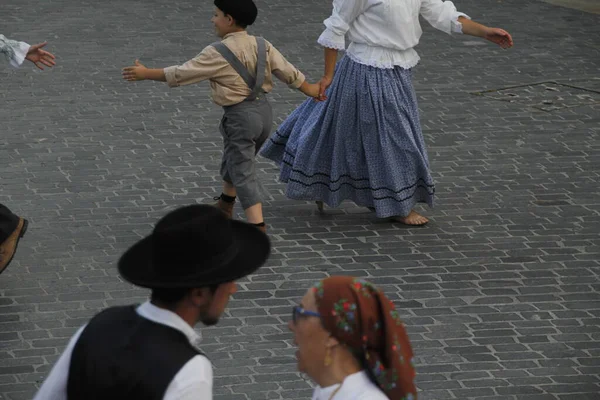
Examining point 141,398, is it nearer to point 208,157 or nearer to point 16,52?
point 16,52

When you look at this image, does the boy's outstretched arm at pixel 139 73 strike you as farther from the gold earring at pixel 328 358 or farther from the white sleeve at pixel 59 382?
the gold earring at pixel 328 358

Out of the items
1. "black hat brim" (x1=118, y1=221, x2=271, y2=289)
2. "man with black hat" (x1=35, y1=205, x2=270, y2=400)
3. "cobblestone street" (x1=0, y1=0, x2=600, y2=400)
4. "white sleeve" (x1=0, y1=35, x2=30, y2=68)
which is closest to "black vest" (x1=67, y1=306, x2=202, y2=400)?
"man with black hat" (x1=35, y1=205, x2=270, y2=400)

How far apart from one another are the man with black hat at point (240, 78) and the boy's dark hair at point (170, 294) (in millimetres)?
3780

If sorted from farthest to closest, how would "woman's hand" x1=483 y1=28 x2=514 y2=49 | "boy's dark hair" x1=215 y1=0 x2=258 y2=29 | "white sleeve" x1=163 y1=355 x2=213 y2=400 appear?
1. "woman's hand" x1=483 y1=28 x2=514 y2=49
2. "boy's dark hair" x1=215 y1=0 x2=258 y2=29
3. "white sleeve" x1=163 y1=355 x2=213 y2=400

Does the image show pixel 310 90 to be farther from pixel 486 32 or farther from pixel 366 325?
pixel 366 325

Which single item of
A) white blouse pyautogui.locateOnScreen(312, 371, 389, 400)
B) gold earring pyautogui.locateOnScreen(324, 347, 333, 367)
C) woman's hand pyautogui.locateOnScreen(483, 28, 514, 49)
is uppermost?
gold earring pyautogui.locateOnScreen(324, 347, 333, 367)

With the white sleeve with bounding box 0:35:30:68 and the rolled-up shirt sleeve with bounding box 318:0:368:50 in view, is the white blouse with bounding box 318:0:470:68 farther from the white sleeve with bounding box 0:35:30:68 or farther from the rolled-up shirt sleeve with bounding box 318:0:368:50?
the white sleeve with bounding box 0:35:30:68

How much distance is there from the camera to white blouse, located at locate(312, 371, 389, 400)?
310 centimetres

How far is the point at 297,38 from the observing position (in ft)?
44.3

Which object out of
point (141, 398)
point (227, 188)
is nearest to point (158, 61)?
point (227, 188)

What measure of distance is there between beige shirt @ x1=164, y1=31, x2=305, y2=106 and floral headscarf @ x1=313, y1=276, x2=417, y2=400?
160 inches

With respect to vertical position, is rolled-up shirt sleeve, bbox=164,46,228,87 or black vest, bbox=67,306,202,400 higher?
black vest, bbox=67,306,202,400

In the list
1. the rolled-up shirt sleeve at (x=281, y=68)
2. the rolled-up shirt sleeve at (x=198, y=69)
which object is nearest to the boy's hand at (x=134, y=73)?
the rolled-up shirt sleeve at (x=198, y=69)

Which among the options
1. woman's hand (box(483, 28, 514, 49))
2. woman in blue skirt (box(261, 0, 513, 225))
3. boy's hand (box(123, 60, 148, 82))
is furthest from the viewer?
woman's hand (box(483, 28, 514, 49))
